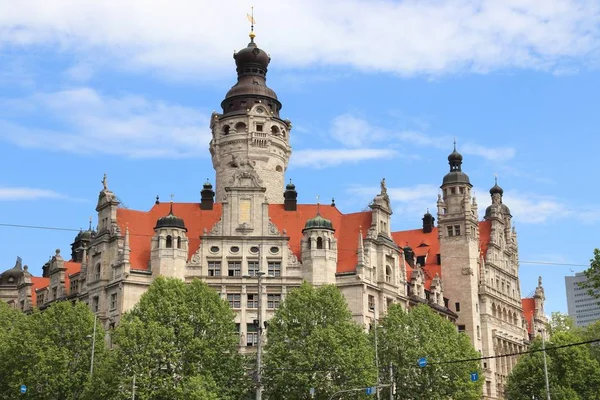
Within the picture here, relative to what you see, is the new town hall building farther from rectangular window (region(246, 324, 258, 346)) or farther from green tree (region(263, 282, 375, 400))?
green tree (region(263, 282, 375, 400))

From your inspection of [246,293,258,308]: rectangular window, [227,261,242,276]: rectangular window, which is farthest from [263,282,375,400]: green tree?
[227,261,242,276]: rectangular window

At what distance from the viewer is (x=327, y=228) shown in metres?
103

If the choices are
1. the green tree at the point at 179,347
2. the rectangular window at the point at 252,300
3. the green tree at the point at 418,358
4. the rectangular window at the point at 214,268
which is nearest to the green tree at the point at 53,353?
the green tree at the point at 179,347

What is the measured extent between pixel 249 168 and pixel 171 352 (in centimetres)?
3155

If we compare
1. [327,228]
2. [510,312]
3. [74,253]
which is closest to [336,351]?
[327,228]

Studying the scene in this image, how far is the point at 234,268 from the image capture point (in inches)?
4070

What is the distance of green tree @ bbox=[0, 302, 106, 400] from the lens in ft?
286

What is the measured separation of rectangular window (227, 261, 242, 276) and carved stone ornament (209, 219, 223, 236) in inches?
151

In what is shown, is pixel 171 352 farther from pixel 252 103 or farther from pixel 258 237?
pixel 252 103

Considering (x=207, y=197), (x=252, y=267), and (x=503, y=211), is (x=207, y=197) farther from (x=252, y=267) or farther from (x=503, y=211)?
(x=503, y=211)

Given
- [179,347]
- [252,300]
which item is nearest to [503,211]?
[252,300]

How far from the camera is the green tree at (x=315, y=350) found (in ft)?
268

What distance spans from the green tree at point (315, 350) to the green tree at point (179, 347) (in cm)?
413

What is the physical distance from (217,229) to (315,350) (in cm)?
2642
